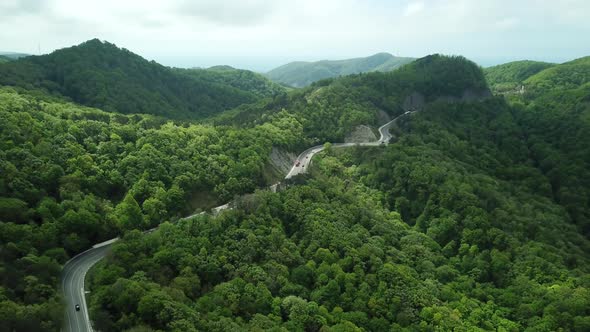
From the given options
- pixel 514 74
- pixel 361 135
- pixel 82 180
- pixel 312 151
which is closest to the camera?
pixel 82 180

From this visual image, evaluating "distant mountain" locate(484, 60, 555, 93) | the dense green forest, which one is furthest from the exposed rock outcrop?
"distant mountain" locate(484, 60, 555, 93)

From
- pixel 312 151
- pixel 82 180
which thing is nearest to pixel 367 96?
pixel 312 151

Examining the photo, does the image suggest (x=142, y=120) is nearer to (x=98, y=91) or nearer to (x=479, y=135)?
(x=98, y=91)

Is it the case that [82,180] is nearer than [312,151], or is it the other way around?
[82,180]

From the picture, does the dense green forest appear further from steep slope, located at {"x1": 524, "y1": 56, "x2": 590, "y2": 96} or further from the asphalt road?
steep slope, located at {"x1": 524, "y1": 56, "x2": 590, "y2": 96}

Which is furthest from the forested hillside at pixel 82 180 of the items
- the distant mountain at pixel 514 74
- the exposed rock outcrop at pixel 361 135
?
the distant mountain at pixel 514 74

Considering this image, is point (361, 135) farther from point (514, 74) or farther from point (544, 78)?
point (514, 74)
